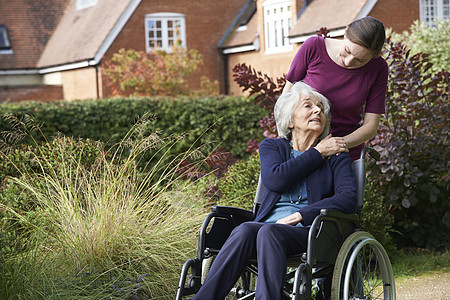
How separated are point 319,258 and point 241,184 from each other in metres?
2.78

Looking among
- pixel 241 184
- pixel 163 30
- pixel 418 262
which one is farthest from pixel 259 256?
pixel 163 30

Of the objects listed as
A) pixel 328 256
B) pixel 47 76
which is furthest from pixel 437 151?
pixel 47 76

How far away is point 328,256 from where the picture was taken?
398cm

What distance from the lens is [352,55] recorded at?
4289mm

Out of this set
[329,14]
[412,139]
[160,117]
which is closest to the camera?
[412,139]

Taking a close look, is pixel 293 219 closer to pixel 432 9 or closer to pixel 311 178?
pixel 311 178

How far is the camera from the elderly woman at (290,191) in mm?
3848

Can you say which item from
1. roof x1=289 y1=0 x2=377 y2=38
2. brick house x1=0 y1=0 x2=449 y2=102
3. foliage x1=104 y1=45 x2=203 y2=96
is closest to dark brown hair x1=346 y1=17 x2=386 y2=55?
roof x1=289 y1=0 x2=377 y2=38

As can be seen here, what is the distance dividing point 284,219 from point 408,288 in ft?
8.11

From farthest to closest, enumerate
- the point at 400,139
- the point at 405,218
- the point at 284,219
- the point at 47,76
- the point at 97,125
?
the point at 47,76, the point at 97,125, the point at 405,218, the point at 400,139, the point at 284,219

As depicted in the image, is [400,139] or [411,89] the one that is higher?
[411,89]

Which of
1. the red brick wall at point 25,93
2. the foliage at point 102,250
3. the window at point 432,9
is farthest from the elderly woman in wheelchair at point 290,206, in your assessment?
the red brick wall at point 25,93

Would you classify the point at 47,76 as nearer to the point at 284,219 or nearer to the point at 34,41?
the point at 34,41

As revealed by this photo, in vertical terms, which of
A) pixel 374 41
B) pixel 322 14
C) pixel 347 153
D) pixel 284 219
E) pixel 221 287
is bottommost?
pixel 221 287
